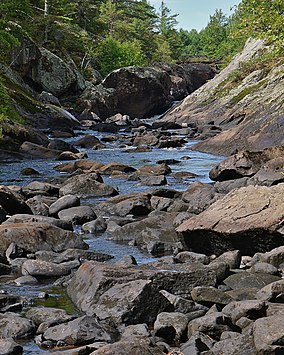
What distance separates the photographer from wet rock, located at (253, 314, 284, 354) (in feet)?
19.2

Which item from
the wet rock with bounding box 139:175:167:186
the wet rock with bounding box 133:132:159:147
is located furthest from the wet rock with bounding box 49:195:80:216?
the wet rock with bounding box 133:132:159:147

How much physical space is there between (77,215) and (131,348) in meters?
7.94

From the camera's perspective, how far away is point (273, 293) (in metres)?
7.41

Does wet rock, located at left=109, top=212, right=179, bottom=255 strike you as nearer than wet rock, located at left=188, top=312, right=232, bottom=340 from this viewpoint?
No

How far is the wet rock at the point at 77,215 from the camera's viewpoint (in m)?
13.6

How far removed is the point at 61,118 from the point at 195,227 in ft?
96.0

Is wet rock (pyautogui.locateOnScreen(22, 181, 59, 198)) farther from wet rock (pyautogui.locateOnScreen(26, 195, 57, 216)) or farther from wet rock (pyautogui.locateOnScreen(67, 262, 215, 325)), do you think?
wet rock (pyautogui.locateOnScreen(67, 262, 215, 325))

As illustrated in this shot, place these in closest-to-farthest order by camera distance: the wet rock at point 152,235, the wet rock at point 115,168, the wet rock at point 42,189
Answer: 1. the wet rock at point 152,235
2. the wet rock at point 42,189
3. the wet rock at point 115,168

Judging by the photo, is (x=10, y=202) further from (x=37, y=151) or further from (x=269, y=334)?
(x=37, y=151)

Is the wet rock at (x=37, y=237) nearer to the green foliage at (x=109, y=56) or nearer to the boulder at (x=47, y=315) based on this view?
the boulder at (x=47, y=315)

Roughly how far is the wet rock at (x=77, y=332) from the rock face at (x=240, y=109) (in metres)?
18.0

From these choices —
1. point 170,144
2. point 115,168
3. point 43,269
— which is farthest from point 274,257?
point 170,144

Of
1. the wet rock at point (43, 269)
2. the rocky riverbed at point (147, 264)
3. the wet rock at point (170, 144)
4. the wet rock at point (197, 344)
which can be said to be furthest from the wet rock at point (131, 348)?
the wet rock at point (170, 144)

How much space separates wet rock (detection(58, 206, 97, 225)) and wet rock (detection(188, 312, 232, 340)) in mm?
6997
